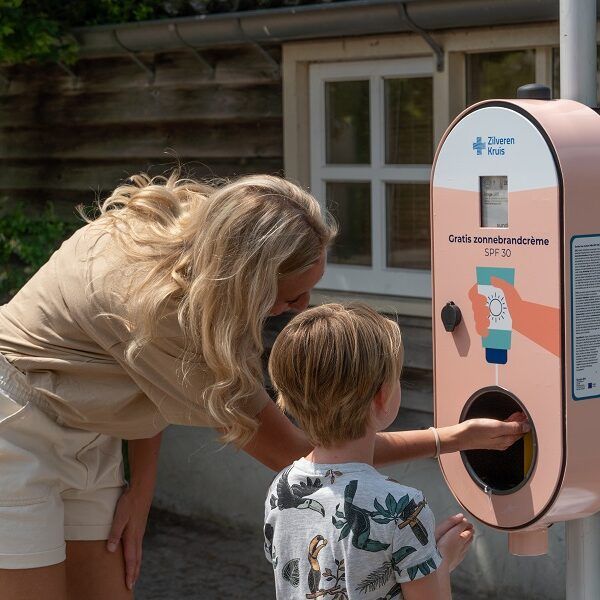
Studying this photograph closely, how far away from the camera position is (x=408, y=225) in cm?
490

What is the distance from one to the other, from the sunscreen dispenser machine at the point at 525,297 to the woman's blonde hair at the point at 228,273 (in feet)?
1.10

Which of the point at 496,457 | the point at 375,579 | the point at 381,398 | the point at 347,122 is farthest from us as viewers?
the point at 347,122

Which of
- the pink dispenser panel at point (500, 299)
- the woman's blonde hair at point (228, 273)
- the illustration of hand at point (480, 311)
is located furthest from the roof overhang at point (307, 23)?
the woman's blonde hair at point (228, 273)

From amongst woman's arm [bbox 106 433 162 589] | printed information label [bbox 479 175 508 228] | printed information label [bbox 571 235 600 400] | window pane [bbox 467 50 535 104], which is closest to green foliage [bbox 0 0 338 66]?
window pane [bbox 467 50 535 104]

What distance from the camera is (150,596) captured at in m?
5.02

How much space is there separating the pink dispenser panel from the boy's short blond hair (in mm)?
338

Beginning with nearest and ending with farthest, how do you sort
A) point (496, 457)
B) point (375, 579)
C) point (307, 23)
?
point (375, 579), point (496, 457), point (307, 23)

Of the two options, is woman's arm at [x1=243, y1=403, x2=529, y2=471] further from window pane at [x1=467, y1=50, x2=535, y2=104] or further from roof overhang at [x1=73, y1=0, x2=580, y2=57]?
window pane at [x1=467, y1=50, x2=535, y2=104]

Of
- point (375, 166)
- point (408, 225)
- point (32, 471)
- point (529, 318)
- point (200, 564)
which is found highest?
point (375, 166)

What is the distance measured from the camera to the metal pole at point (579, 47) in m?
2.48

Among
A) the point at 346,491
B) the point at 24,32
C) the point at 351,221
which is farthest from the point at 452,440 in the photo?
the point at 24,32

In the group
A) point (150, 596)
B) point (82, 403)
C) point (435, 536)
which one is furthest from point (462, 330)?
point (150, 596)

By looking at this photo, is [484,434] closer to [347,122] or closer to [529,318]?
[529,318]

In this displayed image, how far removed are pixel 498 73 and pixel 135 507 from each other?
2427 mm
